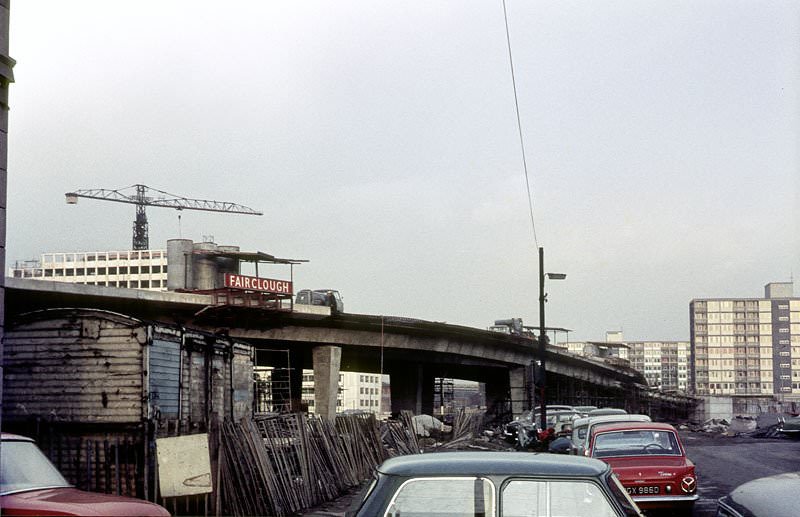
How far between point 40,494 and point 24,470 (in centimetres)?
48

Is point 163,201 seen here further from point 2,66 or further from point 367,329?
point 2,66

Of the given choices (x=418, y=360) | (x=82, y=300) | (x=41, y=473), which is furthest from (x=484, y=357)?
(x=41, y=473)

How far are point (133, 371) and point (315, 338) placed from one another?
37.9 m

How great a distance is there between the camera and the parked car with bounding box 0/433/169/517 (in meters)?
7.28

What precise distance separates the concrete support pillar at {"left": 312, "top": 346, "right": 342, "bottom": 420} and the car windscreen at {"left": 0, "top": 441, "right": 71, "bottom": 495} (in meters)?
46.6

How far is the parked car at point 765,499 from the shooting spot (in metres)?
5.98

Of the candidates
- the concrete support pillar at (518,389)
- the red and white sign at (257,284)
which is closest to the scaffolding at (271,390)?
the red and white sign at (257,284)

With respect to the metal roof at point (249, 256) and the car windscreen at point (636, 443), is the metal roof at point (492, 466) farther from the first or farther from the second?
the metal roof at point (249, 256)

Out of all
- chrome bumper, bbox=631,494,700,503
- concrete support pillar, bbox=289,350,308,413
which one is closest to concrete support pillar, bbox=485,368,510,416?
concrete support pillar, bbox=289,350,308,413

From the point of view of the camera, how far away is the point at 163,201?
182m

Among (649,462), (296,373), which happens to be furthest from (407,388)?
(649,462)

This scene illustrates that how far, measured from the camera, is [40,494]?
7.85 m

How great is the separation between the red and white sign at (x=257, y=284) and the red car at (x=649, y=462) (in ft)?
146

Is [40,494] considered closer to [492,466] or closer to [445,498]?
[445,498]
